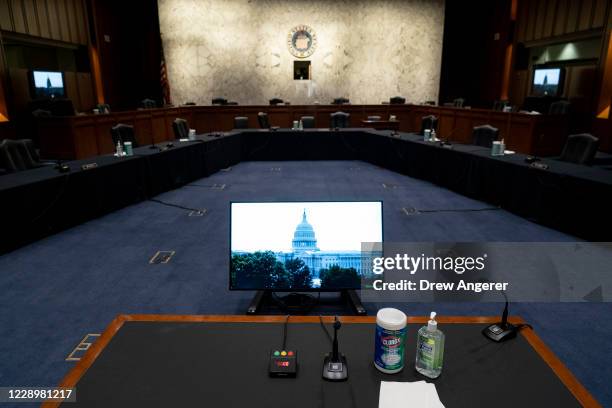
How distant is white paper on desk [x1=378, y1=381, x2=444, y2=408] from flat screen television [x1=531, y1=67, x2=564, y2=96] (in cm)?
1061

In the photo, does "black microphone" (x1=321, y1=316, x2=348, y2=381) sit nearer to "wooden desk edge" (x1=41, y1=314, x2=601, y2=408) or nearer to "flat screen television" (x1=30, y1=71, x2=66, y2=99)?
"wooden desk edge" (x1=41, y1=314, x2=601, y2=408)

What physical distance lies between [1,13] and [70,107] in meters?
2.34

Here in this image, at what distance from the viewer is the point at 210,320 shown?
1465 millimetres

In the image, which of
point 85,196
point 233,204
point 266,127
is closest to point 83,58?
point 266,127

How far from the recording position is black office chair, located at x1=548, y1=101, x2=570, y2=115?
26.3 feet

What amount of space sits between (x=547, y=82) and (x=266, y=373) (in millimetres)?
11145

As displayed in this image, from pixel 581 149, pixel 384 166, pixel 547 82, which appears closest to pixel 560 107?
pixel 547 82

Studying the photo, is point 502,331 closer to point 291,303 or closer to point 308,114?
point 291,303

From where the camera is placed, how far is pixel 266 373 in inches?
46.5

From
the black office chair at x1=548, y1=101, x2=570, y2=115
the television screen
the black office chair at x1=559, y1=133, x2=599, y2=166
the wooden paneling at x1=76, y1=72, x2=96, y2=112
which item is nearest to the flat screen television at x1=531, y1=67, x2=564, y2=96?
the television screen

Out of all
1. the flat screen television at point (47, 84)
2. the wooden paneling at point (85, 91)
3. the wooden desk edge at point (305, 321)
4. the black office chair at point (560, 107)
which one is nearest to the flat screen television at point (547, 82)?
the black office chair at point (560, 107)

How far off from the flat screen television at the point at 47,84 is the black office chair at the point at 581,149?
10.6 metres

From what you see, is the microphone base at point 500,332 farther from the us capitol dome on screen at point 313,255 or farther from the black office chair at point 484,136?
the black office chair at point 484,136

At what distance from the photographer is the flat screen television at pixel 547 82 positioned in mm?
9498
